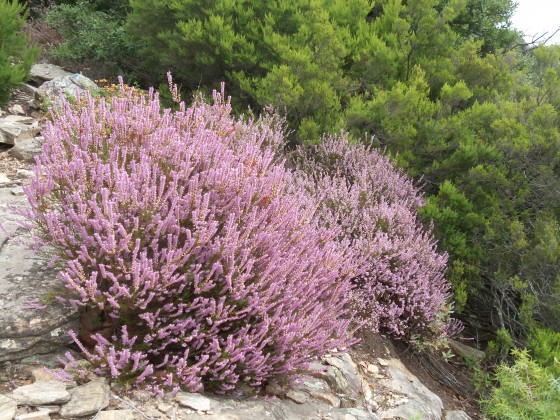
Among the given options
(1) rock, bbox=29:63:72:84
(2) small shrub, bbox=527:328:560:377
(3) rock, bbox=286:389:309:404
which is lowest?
(3) rock, bbox=286:389:309:404

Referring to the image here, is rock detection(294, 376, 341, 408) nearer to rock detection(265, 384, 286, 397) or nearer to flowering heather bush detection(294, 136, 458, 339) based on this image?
rock detection(265, 384, 286, 397)

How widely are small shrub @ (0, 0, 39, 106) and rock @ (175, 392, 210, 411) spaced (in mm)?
4741

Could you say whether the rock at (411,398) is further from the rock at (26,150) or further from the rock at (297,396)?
the rock at (26,150)

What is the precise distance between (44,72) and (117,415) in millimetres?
6292

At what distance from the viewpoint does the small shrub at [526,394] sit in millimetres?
3387

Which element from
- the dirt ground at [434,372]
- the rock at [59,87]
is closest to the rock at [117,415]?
the dirt ground at [434,372]

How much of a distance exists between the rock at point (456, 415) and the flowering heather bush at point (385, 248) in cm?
63

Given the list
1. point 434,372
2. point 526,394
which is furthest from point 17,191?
point 526,394

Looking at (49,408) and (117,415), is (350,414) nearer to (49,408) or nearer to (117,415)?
(117,415)

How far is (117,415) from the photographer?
2082 mm

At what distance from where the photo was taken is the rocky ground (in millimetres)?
2129

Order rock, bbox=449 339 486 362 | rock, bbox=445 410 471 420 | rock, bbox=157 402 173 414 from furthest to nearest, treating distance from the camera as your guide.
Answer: rock, bbox=449 339 486 362 → rock, bbox=445 410 471 420 → rock, bbox=157 402 173 414

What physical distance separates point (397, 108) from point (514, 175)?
1404mm

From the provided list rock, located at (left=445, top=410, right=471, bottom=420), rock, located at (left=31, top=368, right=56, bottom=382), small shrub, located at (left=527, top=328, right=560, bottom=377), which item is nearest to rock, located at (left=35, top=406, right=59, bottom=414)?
rock, located at (left=31, top=368, right=56, bottom=382)
